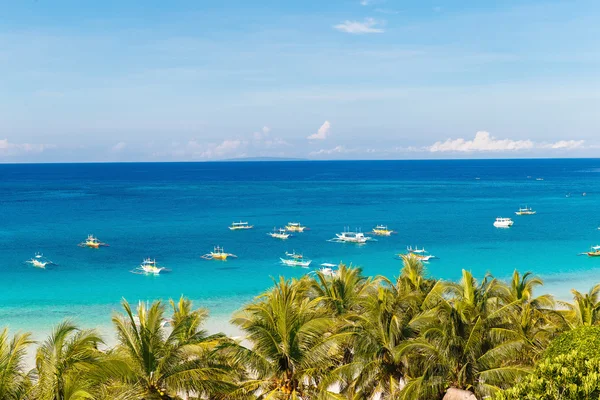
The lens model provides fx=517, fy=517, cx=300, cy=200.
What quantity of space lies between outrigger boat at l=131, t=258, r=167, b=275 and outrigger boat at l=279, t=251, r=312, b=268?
14.4 m

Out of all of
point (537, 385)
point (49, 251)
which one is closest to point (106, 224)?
point (49, 251)

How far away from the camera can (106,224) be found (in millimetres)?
94750

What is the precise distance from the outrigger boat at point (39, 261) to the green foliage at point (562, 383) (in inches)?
2372

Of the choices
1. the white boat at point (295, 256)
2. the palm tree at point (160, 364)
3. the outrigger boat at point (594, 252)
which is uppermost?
the palm tree at point (160, 364)

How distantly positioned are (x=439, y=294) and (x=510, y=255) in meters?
51.7

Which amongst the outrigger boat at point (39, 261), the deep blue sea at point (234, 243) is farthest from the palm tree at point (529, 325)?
the outrigger boat at point (39, 261)

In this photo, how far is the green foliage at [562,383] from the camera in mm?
11078

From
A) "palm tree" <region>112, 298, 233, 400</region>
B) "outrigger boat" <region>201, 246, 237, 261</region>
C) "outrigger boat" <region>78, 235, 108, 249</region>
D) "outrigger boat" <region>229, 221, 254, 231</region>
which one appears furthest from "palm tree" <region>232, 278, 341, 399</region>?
"outrigger boat" <region>229, 221, 254, 231</region>

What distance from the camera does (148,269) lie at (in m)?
58.4

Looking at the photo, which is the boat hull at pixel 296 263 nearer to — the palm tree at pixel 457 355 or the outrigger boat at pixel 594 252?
the outrigger boat at pixel 594 252

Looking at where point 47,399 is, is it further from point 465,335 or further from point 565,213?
point 565,213

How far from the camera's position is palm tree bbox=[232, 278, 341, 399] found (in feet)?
52.8

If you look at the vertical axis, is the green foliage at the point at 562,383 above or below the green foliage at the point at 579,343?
above

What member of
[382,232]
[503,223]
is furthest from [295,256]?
[503,223]
